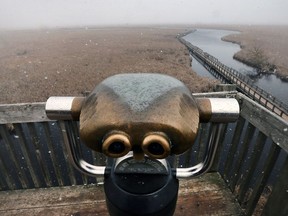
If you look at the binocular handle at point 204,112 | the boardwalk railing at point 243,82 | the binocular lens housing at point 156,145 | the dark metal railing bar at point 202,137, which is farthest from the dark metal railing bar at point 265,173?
the boardwalk railing at point 243,82

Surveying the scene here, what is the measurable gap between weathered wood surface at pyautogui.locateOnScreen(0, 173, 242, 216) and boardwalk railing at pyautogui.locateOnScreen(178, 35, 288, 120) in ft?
28.9

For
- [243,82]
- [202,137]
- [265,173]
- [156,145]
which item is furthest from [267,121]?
[243,82]

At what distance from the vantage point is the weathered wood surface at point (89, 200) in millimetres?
2666

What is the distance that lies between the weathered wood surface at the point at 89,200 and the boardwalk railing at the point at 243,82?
347 inches

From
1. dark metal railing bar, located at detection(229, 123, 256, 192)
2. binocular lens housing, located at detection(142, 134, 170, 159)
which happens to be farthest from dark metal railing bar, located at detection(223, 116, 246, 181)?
binocular lens housing, located at detection(142, 134, 170, 159)

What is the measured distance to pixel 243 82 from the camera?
15.6m

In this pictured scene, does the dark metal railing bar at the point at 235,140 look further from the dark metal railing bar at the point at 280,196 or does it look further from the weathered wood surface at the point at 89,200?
the dark metal railing bar at the point at 280,196

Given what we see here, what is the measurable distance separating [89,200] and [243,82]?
14.8m

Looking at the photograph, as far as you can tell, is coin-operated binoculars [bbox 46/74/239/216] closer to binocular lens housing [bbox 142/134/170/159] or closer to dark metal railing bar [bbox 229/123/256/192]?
binocular lens housing [bbox 142/134/170/159]

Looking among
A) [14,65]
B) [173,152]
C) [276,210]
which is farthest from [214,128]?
[14,65]

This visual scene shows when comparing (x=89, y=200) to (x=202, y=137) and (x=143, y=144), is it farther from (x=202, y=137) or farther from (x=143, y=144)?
(x=143, y=144)

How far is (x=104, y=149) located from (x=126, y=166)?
0.47 m

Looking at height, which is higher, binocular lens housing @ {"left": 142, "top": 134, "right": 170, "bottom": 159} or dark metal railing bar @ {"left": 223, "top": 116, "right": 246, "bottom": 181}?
binocular lens housing @ {"left": 142, "top": 134, "right": 170, "bottom": 159}

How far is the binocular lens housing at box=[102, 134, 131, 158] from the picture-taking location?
825 millimetres
